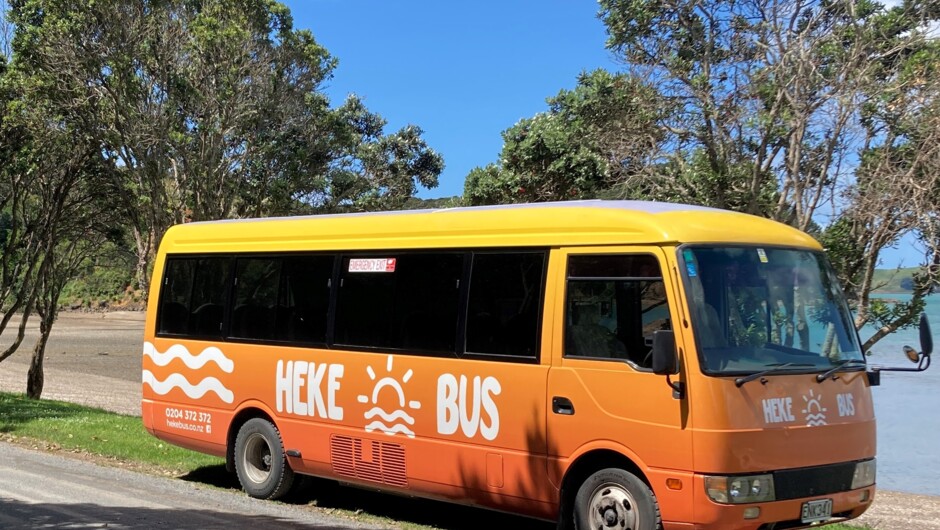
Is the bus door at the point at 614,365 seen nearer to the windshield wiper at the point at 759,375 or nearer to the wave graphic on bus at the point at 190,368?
the windshield wiper at the point at 759,375

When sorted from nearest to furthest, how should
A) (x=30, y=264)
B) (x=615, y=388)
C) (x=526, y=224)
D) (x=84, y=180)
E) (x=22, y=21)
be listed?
(x=615, y=388) → (x=526, y=224) → (x=22, y=21) → (x=84, y=180) → (x=30, y=264)

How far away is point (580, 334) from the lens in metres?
7.50

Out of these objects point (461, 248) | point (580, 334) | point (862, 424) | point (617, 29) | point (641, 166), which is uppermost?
point (617, 29)

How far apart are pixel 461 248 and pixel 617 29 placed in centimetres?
546

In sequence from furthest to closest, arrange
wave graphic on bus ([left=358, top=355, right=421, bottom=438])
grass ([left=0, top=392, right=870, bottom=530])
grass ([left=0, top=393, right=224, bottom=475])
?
grass ([left=0, top=393, right=224, bottom=475]), grass ([left=0, top=392, right=870, bottom=530]), wave graphic on bus ([left=358, top=355, right=421, bottom=438])

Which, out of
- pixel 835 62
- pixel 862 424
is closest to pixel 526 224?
pixel 862 424

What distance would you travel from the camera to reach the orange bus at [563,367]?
6.74 m

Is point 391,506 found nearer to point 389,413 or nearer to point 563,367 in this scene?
point 389,413

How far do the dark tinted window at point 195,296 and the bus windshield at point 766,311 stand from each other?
19.0 ft

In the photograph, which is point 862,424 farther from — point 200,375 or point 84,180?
point 84,180

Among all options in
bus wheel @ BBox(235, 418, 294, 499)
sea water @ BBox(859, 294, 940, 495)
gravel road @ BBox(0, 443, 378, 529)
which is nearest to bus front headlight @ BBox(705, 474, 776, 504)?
gravel road @ BBox(0, 443, 378, 529)

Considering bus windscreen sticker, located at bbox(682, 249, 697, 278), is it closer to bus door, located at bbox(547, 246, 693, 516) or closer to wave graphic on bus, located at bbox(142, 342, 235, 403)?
bus door, located at bbox(547, 246, 693, 516)

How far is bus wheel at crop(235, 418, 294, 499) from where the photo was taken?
988 cm

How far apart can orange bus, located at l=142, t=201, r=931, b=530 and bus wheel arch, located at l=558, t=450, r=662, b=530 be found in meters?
0.02
